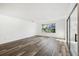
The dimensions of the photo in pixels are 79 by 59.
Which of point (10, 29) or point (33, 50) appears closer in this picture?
point (33, 50)

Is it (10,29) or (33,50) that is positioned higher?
(10,29)

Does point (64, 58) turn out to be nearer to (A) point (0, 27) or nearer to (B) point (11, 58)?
(B) point (11, 58)

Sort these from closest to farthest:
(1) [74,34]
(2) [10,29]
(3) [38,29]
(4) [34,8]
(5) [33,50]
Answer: (1) [74,34], (5) [33,50], (4) [34,8], (2) [10,29], (3) [38,29]

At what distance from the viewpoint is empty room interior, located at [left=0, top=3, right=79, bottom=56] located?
3.76 m

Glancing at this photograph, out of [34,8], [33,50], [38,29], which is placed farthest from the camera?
[38,29]

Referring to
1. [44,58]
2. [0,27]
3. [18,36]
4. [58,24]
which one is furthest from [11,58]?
[58,24]

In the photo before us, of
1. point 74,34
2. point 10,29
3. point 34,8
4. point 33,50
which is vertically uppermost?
point 34,8

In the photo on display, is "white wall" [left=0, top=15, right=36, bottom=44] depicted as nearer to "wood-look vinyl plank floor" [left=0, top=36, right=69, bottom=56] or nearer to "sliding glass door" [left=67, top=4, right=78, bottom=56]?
"wood-look vinyl plank floor" [left=0, top=36, right=69, bottom=56]

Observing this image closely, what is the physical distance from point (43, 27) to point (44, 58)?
32.9 feet

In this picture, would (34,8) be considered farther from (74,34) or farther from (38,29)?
(38,29)

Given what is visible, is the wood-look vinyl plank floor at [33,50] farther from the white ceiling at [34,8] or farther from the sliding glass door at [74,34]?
the white ceiling at [34,8]

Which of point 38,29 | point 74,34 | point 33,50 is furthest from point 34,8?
point 38,29

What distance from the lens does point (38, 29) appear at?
1181 centimetres

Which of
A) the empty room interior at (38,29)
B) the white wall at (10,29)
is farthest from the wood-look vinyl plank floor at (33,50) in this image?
the white wall at (10,29)
